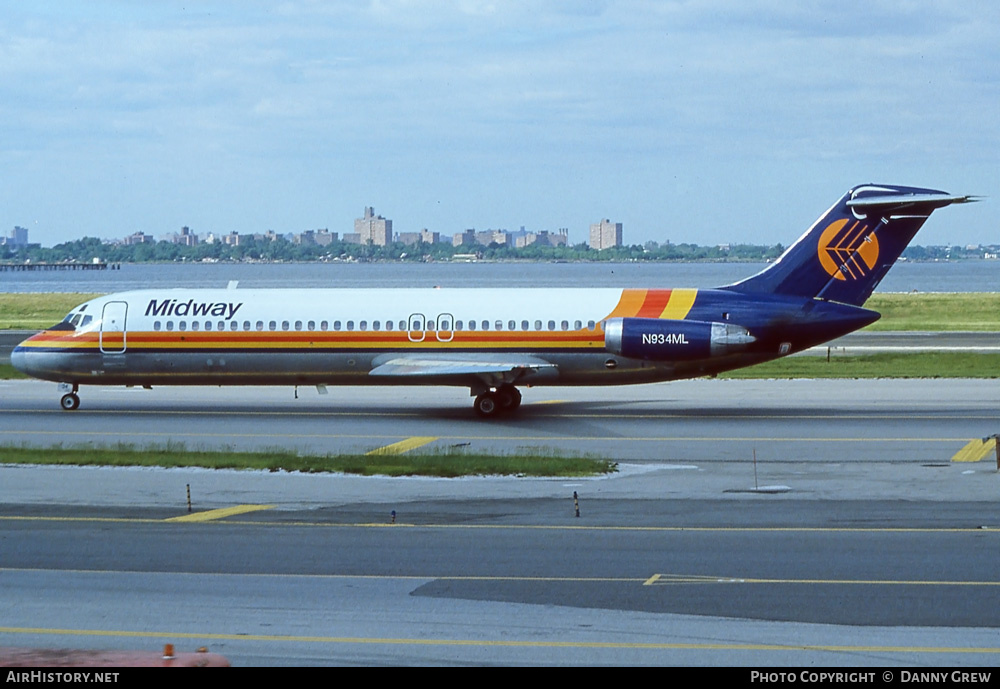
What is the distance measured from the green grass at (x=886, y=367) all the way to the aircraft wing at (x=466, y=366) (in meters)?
14.0

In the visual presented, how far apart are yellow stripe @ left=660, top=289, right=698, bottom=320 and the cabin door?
15.9 meters

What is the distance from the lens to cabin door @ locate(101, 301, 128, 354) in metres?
36.0

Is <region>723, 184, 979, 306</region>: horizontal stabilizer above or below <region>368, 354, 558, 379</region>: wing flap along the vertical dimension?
above

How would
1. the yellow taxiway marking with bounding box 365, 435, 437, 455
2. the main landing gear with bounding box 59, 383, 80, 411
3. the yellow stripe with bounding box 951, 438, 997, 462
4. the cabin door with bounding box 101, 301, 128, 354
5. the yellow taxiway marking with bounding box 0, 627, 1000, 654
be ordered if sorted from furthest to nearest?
the main landing gear with bounding box 59, 383, 80, 411 < the cabin door with bounding box 101, 301, 128, 354 < the yellow taxiway marking with bounding box 365, 435, 437, 455 < the yellow stripe with bounding box 951, 438, 997, 462 < the yellow taxiway marking with bounding box 0, 627, 1000, 654

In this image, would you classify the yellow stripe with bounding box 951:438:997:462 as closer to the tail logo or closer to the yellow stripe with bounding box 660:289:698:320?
the tail logo

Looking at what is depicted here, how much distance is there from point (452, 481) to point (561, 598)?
923 cm

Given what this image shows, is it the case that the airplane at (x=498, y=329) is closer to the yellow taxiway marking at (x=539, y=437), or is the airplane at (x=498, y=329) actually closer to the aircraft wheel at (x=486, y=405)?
the aircraft wheel at (x=486, y=405)

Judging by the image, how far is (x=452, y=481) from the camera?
2355 centimetres

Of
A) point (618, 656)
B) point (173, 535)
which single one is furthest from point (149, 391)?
point (618, 656)

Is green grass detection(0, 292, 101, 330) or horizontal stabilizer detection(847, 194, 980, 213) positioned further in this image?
green grass detection(0, 292, 101, 330)

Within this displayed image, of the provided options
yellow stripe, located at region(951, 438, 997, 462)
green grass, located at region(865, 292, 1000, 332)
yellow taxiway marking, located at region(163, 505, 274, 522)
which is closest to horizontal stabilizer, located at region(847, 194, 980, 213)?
yellow stripe, located at region(951, 438, 997, 462)

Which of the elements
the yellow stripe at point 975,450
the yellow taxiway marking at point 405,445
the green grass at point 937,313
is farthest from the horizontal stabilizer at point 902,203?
the green grass at point 937,313

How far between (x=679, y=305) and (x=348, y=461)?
12.4 metres

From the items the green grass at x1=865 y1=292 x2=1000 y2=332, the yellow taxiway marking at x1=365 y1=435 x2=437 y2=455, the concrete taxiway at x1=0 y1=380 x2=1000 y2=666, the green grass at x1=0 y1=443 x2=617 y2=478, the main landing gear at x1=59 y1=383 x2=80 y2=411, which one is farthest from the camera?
the green grass at x1=865 y1=292 x2=1000 y2=332
